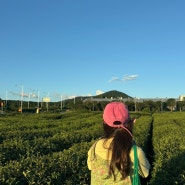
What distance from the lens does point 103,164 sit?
13.0 ft

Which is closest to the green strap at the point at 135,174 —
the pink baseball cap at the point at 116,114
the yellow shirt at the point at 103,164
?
the yellow shirt at the point at 103,164

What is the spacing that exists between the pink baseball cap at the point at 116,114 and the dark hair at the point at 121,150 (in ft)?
0.17

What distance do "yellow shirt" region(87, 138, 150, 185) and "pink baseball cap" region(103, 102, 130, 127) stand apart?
23 centimetres

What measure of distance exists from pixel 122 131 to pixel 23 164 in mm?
4352

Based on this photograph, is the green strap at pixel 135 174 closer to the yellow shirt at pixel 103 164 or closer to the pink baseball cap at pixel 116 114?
the yellow shirt at pixel 103 164

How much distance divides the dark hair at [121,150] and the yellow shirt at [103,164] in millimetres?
63

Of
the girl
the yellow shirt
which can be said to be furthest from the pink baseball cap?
the yellow shirt

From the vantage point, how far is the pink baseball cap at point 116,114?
12.6 feet

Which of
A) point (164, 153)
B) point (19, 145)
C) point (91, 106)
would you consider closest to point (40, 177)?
point (164, 153)

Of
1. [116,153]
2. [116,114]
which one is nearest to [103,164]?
[116,153]

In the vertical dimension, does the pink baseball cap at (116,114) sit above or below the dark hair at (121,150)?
above

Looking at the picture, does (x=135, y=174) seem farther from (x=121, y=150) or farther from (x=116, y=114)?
(x=116, y=114)

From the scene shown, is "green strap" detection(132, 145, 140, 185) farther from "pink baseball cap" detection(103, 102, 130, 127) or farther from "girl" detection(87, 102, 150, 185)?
"pink baseball cap" detection(103, 102, 130, 127)

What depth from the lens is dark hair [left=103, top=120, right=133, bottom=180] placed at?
3.74 metres
